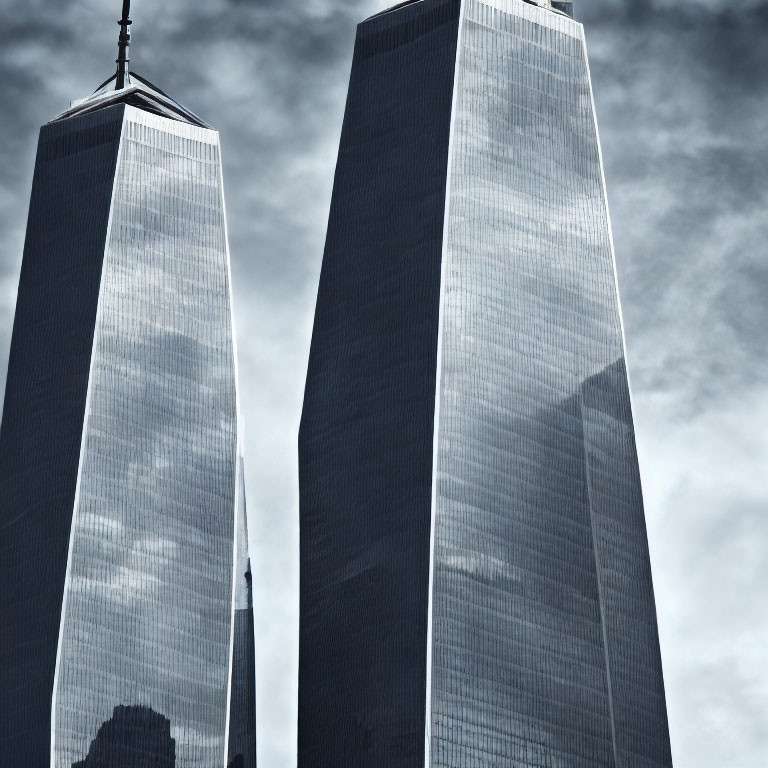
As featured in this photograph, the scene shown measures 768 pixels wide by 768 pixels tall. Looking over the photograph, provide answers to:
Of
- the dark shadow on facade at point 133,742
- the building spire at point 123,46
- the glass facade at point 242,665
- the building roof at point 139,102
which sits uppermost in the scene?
the building spire at point 123,46

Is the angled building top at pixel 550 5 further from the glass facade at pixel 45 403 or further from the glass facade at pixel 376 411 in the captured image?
the glass facade at pixel 45 403

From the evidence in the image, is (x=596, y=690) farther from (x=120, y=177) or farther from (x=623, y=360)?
(x=120, y=177)

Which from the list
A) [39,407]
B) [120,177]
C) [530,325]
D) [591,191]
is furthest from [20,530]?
[591,191]

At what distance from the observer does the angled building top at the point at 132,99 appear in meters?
133

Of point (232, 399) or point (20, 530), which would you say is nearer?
point (20, 530)

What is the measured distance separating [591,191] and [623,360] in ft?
40.2

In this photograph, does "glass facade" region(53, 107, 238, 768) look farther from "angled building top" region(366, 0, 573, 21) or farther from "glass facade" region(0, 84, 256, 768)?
"angled building top" region(366, 0, 573, 21)

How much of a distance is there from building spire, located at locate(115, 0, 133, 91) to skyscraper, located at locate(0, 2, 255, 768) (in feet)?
3.85

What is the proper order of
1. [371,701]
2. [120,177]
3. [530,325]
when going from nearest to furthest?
[371,701] < [530,325] < [120,177]

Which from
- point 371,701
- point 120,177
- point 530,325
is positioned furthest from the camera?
point 120,177

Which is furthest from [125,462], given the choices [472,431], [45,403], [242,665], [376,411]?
[472,431]

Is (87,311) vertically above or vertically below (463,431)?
above

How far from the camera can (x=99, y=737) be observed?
371 feet

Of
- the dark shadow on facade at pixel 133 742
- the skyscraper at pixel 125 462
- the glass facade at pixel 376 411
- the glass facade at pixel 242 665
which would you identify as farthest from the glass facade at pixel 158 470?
the glass facade at pixel 376 411
